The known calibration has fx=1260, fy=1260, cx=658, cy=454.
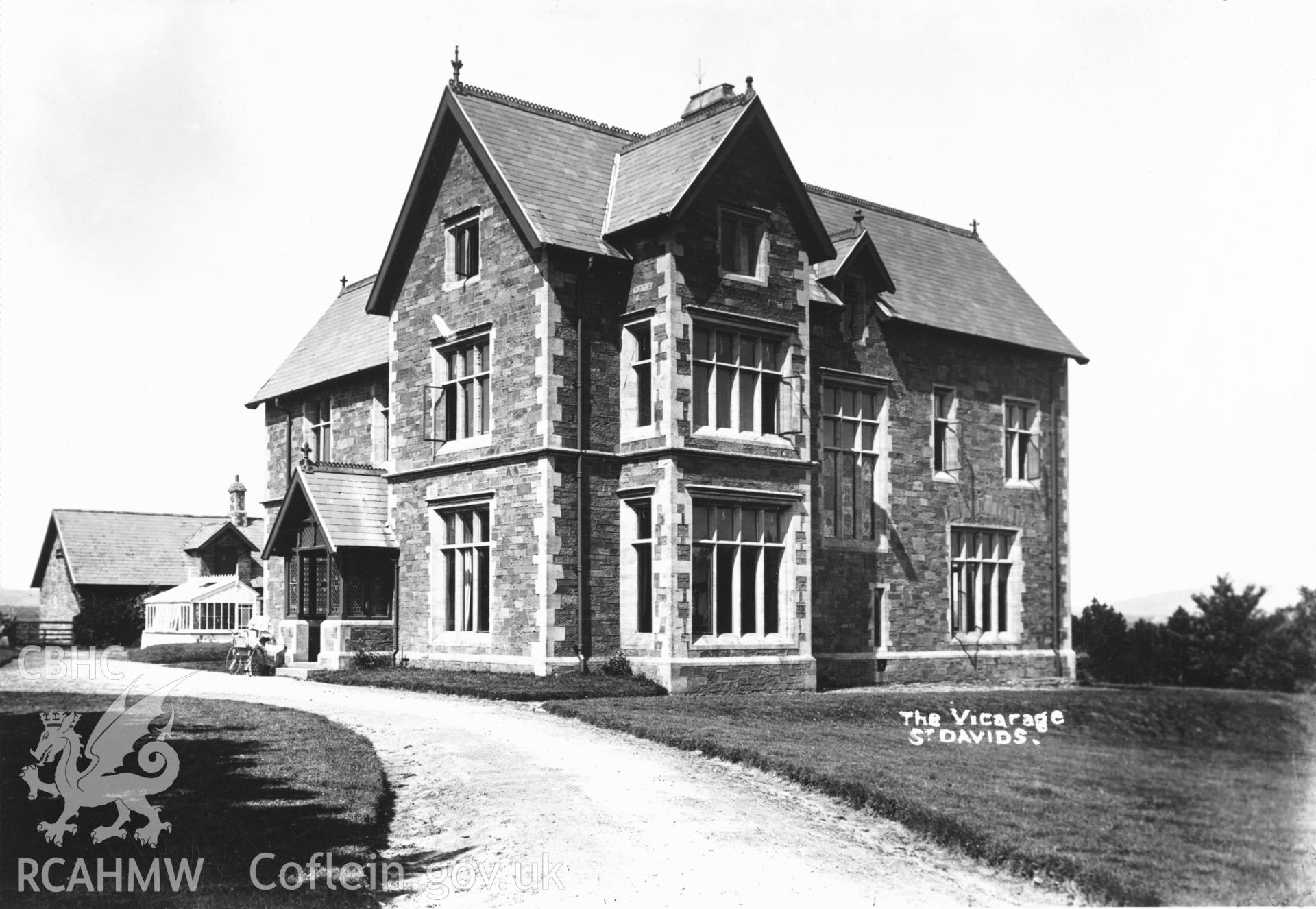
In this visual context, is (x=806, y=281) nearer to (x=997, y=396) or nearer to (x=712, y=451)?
(x=712, y=451)

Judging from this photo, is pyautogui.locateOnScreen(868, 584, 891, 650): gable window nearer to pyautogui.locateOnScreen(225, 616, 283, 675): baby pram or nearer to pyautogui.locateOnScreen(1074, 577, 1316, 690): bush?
pyautogui.locateOnScreen(225, 616, 283, 675): baby pram

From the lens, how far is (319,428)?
119ft

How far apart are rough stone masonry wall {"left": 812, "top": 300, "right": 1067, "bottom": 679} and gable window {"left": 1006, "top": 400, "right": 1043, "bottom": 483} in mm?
269

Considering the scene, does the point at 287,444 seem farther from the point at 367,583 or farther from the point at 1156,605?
the point at 1156,605

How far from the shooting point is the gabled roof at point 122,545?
189 ft

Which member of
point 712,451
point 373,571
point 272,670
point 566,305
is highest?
point 566,305

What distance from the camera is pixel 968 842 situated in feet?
35.5

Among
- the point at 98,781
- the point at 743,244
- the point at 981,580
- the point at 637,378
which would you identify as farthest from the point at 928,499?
the point at 98,781

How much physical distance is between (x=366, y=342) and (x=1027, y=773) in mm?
26096

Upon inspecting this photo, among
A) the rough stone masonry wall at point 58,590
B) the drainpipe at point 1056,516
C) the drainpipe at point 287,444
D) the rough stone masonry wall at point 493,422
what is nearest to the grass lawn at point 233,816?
the rough stone masonry wall at point 493,422

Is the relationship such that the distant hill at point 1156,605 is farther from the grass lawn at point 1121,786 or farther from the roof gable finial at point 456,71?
the roof gable finial at point 456,71

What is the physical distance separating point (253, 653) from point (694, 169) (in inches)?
593

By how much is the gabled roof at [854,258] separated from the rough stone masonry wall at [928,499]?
912 millimetres

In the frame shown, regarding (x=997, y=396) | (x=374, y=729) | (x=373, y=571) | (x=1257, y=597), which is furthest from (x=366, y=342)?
(x=1257, y=597)
